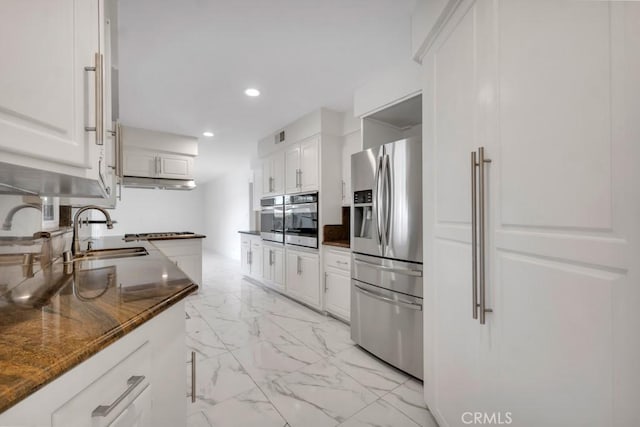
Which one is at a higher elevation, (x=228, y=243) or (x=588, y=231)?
(x=588, y=231)

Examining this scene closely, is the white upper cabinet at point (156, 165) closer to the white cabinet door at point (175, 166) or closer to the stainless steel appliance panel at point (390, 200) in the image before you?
the white cabinet door at point (175, 166)

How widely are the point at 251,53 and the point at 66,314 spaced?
217cm

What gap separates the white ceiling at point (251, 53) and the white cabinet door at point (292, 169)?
0.51m

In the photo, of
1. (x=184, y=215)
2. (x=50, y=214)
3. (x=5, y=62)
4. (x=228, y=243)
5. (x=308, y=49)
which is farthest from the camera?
(x=184, y=215)

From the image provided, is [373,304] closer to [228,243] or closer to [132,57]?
[132,57]

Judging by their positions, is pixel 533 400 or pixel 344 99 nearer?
pixel 533 400

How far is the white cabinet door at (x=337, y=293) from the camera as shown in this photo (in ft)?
9.46

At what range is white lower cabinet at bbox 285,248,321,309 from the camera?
10.9 feet

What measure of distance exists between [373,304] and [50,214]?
7.79ft

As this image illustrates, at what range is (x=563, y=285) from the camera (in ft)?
2.54

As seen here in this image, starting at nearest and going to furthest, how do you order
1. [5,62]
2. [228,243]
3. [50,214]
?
[5,62] → [50,214] → [228,243]

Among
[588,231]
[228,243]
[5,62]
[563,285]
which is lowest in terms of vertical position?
[228,243]

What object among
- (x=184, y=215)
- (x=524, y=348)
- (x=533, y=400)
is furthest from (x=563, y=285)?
(x=184, y=215)

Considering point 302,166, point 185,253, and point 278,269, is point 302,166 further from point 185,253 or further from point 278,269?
point 185,253
